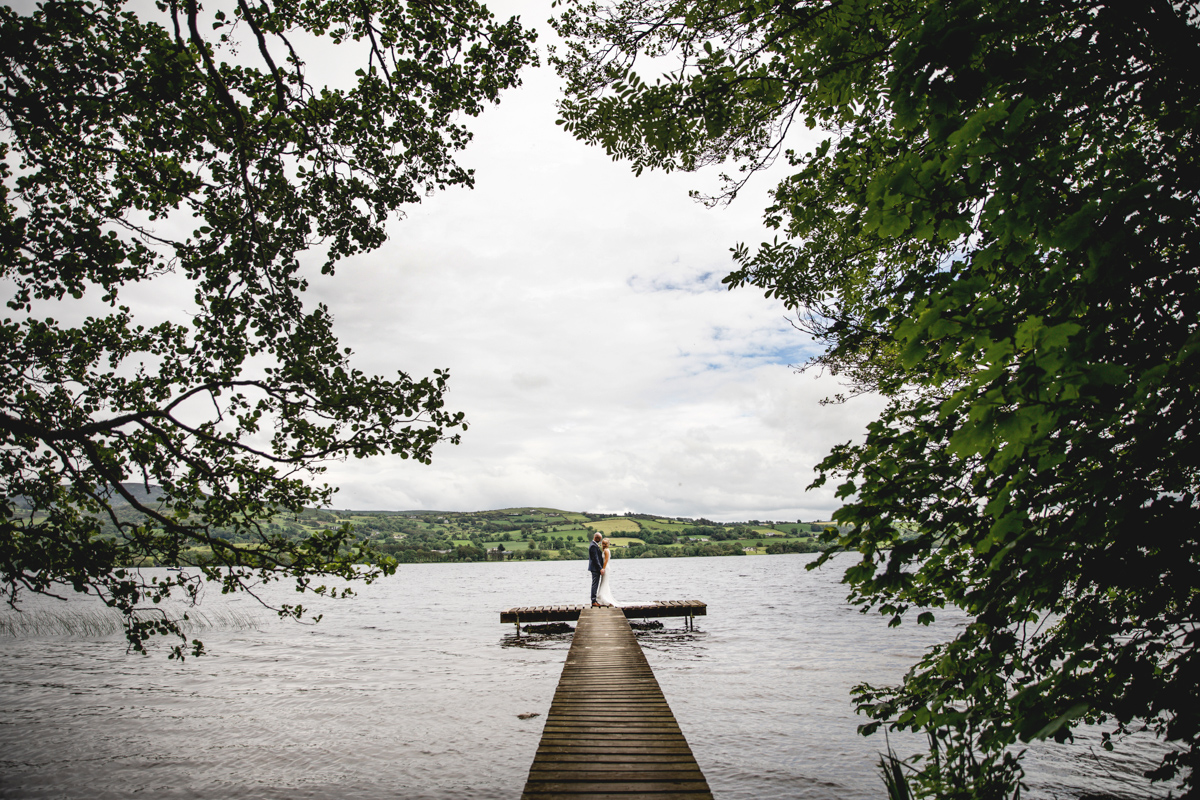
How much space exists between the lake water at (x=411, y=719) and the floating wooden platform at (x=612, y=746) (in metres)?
2.25

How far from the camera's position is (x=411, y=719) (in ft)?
46.2

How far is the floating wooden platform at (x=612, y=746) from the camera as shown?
546 centimetres

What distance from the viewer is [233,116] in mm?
Result: 6762

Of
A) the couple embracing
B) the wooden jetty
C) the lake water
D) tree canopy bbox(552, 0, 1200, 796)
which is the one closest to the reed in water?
the lake water

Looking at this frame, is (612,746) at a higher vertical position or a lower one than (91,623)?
higher

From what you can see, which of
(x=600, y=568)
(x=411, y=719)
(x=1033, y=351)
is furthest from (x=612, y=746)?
(x=600, y=568)

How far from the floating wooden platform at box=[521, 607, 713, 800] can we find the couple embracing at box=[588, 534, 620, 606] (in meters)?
9.75

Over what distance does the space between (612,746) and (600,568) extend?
47.3 feet

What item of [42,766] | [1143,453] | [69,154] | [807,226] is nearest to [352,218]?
[69,154]

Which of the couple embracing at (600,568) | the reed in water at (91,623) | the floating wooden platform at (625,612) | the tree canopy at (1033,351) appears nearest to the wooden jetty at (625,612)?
the floating wooden platform at (625,612)

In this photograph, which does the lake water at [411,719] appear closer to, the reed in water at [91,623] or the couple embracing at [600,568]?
the couple embracing at [600,568]

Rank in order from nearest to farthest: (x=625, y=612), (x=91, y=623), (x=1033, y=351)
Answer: (x=1033, y=351) → (x=625, y=612) → (x=91, y=623)

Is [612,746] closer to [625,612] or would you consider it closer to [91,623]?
[625,612]

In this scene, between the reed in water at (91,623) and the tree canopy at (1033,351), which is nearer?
the tree canopy at (1033,351)
